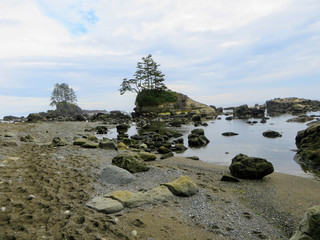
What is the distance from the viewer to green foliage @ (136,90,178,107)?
72.8m

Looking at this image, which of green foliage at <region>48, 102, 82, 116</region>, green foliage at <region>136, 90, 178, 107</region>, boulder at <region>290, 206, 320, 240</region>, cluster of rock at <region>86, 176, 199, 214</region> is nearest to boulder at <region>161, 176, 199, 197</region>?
cluster of rock at <region>86, 176, 199, 214</region>

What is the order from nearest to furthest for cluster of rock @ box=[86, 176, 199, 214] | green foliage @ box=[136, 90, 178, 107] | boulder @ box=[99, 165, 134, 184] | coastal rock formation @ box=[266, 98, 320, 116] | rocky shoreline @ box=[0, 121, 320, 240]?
rocky shoreline @ box=[0, 121, 320, 240]
cluster of rock @ box=[86, 176, 199, 214]
boulder @ box=[99, 165, 134, 184]
green foliage @ box=[136, 90, 178, 107]
coastal rock formation @ box=[266, 98, 320, 116]

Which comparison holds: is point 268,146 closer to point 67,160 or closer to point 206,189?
point 206,189

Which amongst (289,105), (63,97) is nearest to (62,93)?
(63,97)

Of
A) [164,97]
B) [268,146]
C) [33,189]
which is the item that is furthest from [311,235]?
[164,97]

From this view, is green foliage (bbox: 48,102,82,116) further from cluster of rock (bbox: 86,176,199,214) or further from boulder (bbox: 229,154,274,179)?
cluster of rock (bbox: 86,176,199,214)

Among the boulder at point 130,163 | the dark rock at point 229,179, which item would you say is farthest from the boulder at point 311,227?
the boulder at point 130,163

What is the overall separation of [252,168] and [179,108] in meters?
67.0

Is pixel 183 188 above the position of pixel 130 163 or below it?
below

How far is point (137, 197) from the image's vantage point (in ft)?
21.8

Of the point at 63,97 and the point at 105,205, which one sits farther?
the point at 63,97

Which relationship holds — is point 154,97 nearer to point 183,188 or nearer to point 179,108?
point 179,108

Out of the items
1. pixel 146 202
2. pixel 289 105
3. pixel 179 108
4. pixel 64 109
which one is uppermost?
pixel 64 109

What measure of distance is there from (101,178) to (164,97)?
68.4 metres
